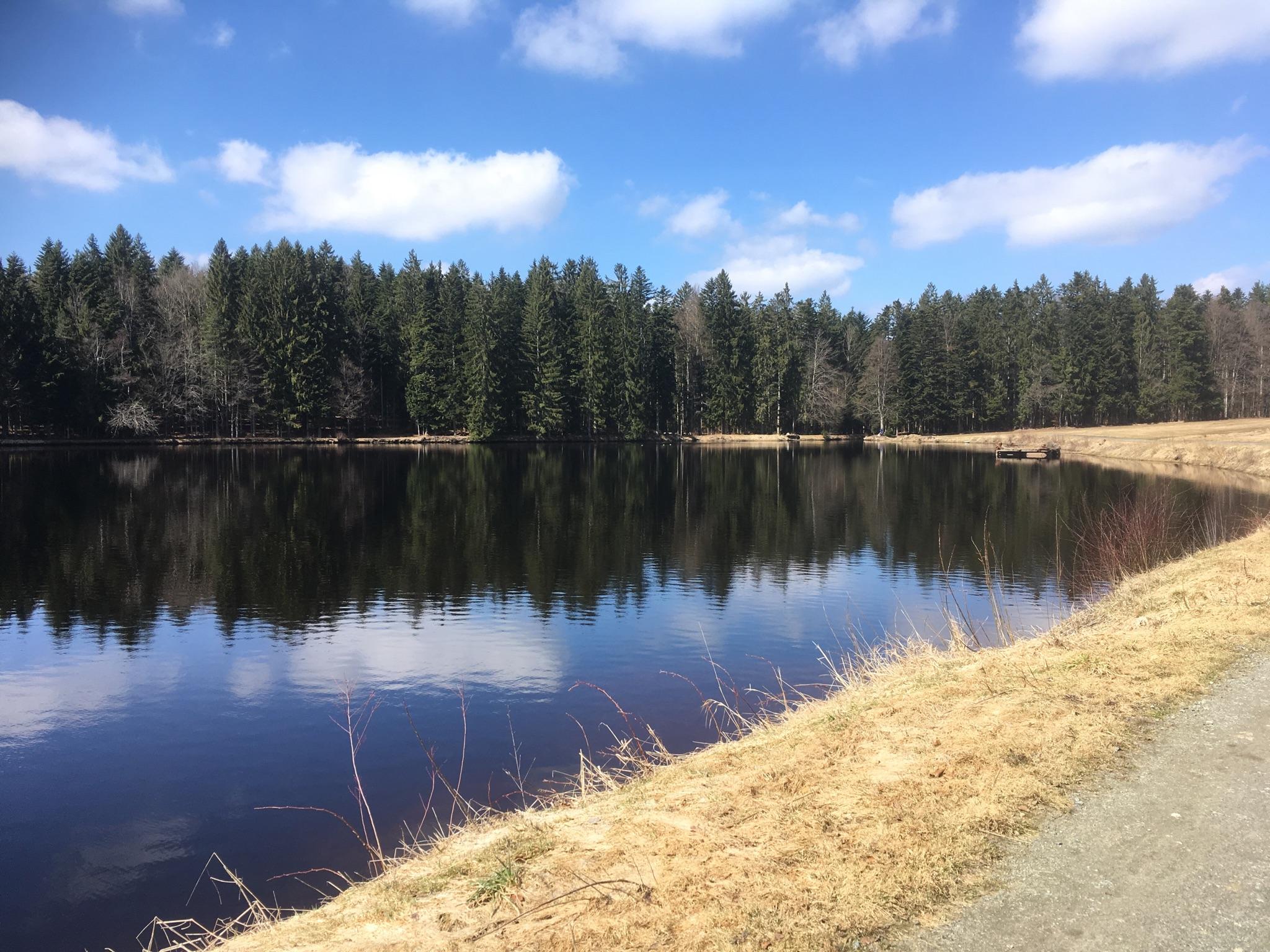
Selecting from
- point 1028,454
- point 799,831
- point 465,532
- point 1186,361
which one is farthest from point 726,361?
point 799,831

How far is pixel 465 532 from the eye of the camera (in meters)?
29.8

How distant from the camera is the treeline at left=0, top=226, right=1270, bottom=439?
246 feet

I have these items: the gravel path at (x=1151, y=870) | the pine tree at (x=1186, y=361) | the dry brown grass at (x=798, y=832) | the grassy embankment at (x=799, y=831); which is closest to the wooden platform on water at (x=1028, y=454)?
the pine tree at (x=1186, y=361)

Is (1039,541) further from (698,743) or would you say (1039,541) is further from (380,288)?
(380,288)

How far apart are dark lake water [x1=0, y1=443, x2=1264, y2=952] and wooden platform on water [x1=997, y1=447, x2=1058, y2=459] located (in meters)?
28.8

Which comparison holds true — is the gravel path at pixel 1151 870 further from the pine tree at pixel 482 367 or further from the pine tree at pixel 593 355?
the pine tree at pixel 593 355

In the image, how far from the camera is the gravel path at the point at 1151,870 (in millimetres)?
4379

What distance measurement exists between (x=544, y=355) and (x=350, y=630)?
73602mm

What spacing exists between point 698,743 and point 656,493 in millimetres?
31760

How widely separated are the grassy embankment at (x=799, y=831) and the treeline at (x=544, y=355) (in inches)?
3073

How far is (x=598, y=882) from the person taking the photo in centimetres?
527

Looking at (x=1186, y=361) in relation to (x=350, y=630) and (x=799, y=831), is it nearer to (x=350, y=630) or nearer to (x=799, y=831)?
(x=350, y=630)

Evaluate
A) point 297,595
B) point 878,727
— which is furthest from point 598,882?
point 297,595

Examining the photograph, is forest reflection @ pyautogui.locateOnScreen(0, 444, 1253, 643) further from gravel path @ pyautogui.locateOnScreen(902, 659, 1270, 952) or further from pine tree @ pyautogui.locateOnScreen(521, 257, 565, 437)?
pine tree @ pyautogui.locateOnScreen(521, 257, 565, 437)
